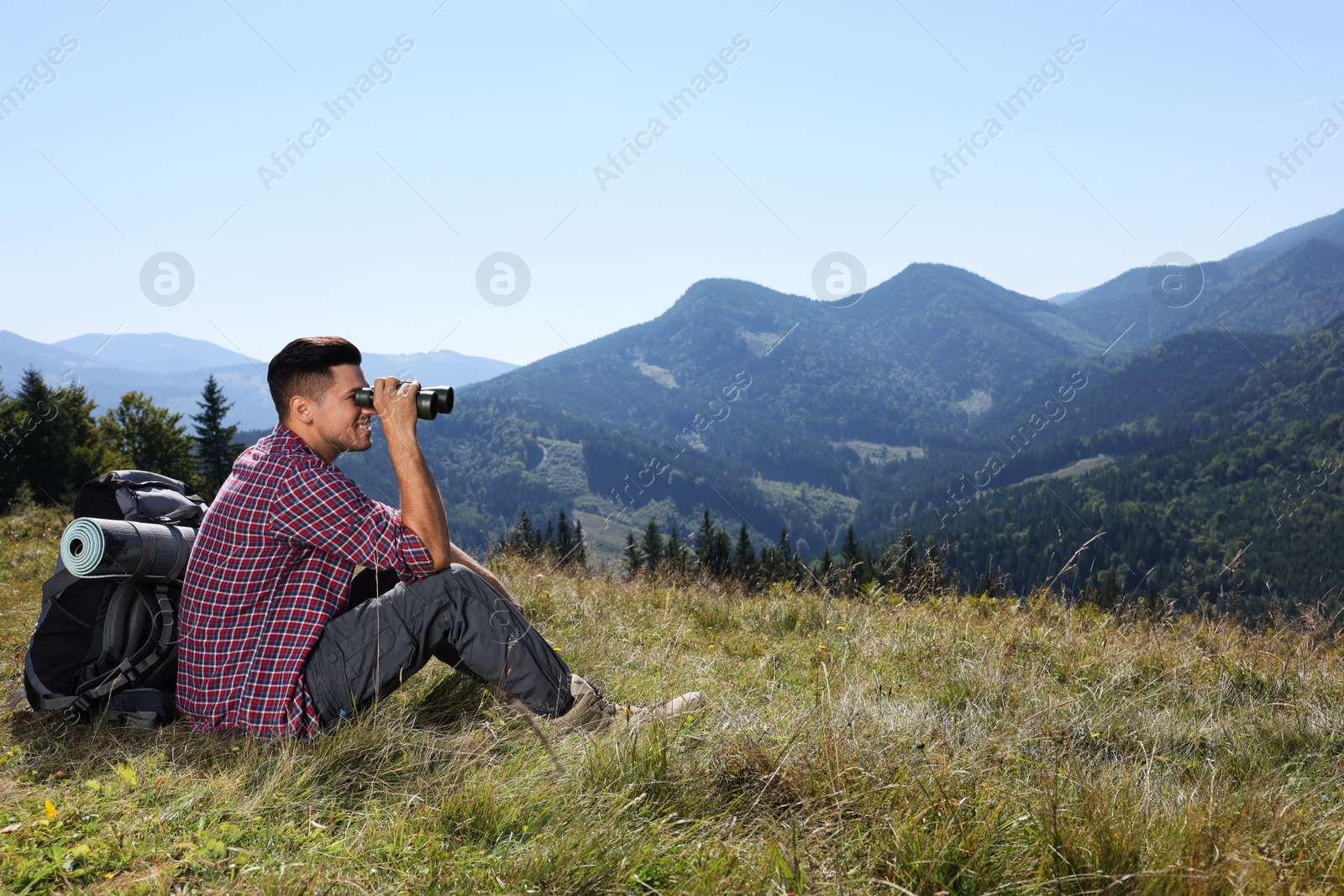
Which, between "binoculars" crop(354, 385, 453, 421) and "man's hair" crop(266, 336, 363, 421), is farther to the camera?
"man's hair" crop(266, 336, 363, 421)

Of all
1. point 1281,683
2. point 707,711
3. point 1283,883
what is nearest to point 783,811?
point 707,711

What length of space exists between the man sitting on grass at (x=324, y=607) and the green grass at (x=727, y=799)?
0.19 metres

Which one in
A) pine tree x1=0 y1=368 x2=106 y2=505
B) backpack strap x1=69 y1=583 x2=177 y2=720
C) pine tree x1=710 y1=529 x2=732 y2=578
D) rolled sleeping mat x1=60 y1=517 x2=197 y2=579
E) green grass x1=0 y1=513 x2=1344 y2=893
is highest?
pine tree x1=0 y1=368 x2=106 y2=505

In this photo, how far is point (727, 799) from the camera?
2627 millimetres

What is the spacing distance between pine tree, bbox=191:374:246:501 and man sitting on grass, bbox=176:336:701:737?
5962 cm

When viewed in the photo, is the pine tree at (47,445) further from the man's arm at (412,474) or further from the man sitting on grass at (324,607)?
the man's arm at (412,474)

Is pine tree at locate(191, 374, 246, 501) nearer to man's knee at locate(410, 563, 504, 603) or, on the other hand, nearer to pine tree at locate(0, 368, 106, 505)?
Result: pine tree at locate(0, 368, 106, 505)

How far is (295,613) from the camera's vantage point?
3211 mm

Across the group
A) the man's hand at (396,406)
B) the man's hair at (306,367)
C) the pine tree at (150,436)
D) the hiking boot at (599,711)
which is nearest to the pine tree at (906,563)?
the hiking boot at (599,711)

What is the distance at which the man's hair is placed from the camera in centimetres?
337

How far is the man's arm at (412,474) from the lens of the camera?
3150mm

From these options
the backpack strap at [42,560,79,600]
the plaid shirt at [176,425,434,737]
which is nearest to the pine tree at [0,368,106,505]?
the backpack strap at [42,560,79,600]

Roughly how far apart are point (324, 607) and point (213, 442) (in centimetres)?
6334

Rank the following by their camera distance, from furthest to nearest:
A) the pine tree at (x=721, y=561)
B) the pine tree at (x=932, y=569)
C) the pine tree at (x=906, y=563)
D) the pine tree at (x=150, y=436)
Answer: the pine tree at (x=150, y=436) < the pine tree at (x=721, y=561) < the pine tree at (x=906, y=563) < the pine tree at (x=932, y=569)
